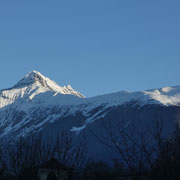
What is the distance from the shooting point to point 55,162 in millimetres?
53938

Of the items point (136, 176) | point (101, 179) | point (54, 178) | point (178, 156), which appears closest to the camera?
point (136, 176)

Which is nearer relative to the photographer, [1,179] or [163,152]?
[163,152]

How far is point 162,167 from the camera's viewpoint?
1869 cm

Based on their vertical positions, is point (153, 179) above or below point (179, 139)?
below

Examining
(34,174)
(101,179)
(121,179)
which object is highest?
(34,174)

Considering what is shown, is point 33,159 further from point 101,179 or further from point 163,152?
point 163,152

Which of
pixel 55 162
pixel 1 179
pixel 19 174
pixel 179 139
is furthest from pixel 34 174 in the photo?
pixel 55 162

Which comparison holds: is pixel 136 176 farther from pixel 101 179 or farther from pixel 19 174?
pixel 101 179

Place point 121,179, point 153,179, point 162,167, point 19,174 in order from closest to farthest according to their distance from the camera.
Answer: point 162,167, point 153,179, point 19,174, point 121,179

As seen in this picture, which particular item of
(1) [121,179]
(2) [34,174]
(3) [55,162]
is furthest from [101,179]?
(1) [121,179]

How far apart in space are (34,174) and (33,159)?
1339 mm

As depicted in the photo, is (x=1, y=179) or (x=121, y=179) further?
(x=121, y=179)

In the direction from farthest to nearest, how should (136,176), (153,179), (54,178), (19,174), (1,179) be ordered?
(54,178) → (1,179) → (19,174) → (153,179) → (136,176)

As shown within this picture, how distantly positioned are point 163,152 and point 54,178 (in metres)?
37.8
